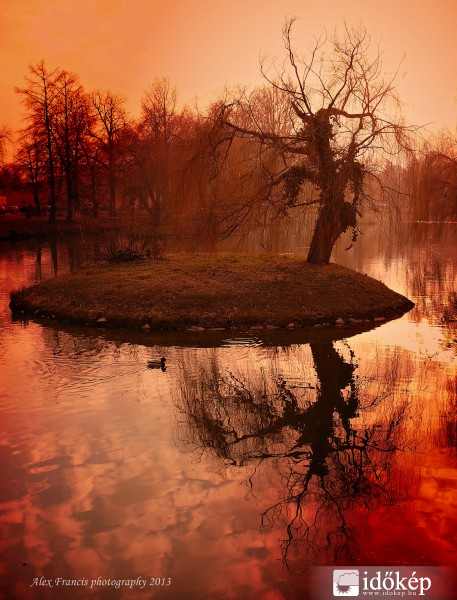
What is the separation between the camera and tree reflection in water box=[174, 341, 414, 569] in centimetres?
731

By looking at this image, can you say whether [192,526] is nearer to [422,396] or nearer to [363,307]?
[422,396]

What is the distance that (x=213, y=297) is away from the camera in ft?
61.4

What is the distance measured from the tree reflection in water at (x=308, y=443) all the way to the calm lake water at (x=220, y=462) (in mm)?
33

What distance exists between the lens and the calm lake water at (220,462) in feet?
21.6

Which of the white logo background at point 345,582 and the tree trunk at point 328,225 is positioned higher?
the tree trunk at point 328,225

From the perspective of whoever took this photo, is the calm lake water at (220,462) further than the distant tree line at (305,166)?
No

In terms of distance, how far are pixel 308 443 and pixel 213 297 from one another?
30.9 feet

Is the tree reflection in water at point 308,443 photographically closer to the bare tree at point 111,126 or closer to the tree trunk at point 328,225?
the tree trunk at point 328,225

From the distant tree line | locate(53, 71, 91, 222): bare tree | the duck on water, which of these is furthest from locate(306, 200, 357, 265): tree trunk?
locate(53, 71, 91, 222): bare tree

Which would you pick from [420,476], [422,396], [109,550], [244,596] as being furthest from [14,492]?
[422,396]

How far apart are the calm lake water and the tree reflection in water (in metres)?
0.03

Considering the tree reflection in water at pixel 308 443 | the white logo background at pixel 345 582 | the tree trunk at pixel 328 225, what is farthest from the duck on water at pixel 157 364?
the tree trunk at pixel 328 225

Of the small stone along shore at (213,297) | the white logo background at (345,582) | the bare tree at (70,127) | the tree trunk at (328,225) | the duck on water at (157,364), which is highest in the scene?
the bare tree at (70,127)

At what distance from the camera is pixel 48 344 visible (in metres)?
15.8
